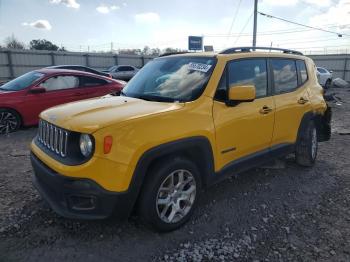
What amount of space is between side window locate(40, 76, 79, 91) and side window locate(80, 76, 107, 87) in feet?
0.52

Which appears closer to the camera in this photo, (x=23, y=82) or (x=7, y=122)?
(x=7, y=122)

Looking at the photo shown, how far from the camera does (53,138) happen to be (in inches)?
132

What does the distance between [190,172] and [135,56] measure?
33.2 m

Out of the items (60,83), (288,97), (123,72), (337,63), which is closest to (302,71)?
(288,97)

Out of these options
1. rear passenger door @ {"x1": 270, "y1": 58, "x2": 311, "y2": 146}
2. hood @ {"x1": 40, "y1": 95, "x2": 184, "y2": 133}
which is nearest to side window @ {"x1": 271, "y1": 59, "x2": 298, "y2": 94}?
rear passenger door @ {"x1": 270, "y1": 58, "x2": 311, "y2": 146}

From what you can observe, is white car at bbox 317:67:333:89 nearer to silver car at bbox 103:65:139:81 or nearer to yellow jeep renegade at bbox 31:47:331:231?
silver car at bbox 103:65:139:81

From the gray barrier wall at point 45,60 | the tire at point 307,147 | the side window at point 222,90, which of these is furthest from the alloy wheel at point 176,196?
the gray barrier wall at point 45,60

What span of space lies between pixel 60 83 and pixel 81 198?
6097 mm

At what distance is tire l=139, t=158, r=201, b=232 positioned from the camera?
3176mm

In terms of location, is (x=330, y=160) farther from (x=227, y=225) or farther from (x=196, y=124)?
(x=196, y=124)

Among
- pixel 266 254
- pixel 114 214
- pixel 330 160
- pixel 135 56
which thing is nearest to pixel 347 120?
pixel 330 160

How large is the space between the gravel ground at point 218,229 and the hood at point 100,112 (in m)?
0.91

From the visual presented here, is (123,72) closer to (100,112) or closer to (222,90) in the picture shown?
(222,90)

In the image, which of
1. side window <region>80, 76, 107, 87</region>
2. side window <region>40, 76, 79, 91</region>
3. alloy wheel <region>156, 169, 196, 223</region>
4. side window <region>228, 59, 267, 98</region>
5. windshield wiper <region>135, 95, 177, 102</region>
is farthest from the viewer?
side window <region>80, 76, 107, 87</region>
